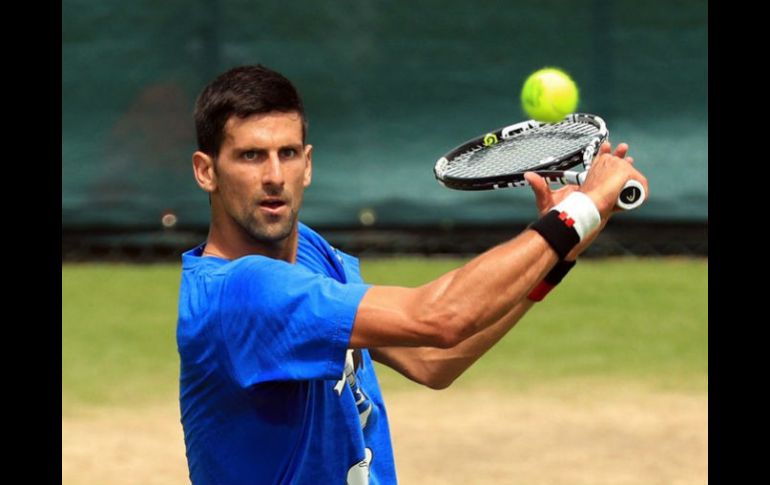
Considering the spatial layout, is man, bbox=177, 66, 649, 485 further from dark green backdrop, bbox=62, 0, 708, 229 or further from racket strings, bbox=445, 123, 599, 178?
dark green backdrop, bbox=62, 0, 708, 229

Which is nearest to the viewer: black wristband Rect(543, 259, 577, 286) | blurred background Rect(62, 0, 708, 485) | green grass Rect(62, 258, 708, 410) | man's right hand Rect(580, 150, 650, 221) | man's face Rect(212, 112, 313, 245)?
man's right hand Rect(580, 150, 650, 221)

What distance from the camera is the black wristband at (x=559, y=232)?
352 centimetres

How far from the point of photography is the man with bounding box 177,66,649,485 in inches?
137

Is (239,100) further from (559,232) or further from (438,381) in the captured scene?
(438,381)

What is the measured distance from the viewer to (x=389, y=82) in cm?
1214

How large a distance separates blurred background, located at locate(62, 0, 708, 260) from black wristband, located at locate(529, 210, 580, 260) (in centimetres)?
846

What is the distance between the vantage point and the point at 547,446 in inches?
306

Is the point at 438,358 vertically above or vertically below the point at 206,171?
below

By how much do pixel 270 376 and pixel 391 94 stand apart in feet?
28.5

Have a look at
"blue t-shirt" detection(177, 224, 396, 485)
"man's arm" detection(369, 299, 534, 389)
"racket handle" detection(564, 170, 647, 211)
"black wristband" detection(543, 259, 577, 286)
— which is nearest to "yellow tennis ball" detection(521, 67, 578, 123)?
"man's arm" detection(369, 299, 534, 389)

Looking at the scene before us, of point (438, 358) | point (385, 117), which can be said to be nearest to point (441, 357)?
point (438, 358)

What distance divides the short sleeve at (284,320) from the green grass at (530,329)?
5372 millimetres

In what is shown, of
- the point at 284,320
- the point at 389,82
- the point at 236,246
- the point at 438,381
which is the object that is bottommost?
the point at 438,381
